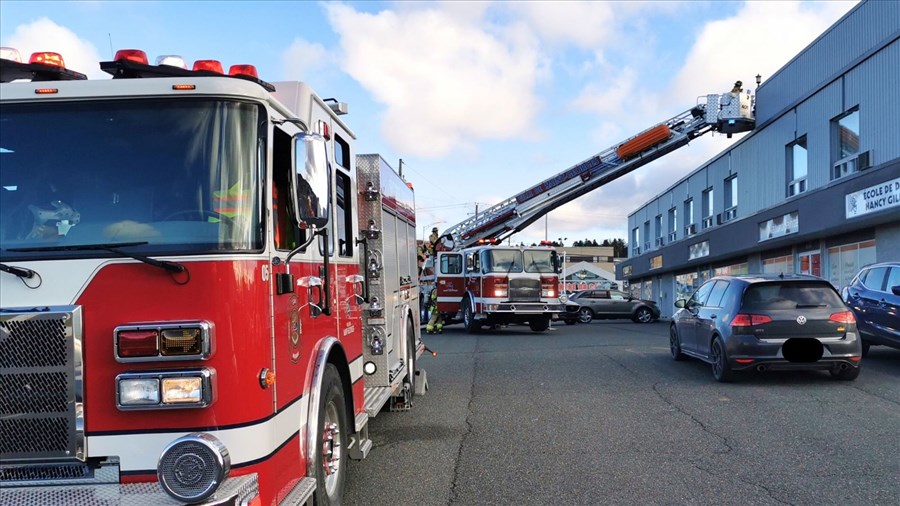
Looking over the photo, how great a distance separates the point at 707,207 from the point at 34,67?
30686 millimetres

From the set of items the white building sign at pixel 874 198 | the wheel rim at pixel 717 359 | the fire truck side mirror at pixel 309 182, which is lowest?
the wheel rim at pixel 717 359

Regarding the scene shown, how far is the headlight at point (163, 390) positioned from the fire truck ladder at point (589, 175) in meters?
23.2

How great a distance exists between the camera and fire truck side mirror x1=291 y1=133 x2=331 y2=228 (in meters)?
3.61

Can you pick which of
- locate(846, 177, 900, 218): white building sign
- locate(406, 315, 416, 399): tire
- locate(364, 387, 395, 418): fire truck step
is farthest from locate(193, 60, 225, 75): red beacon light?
locate(846, 177, 900, 218): white building sign

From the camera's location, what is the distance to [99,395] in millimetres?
3166

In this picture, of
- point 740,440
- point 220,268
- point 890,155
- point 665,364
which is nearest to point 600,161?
point 890,155

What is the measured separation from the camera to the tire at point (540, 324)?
21450 millimetres

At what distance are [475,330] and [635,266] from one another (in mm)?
24247

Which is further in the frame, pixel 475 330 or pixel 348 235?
pixel 475 330

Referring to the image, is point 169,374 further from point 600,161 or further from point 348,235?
point 600,161

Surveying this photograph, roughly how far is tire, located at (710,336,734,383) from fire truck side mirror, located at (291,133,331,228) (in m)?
7.91

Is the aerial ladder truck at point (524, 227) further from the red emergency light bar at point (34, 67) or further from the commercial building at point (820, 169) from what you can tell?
the red emergency light bar at point (34, 67)

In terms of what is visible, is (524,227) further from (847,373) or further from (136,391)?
(136,391)

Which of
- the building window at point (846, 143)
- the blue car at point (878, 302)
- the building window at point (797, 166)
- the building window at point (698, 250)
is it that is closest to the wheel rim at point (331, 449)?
the blue car at point (878, 302)
